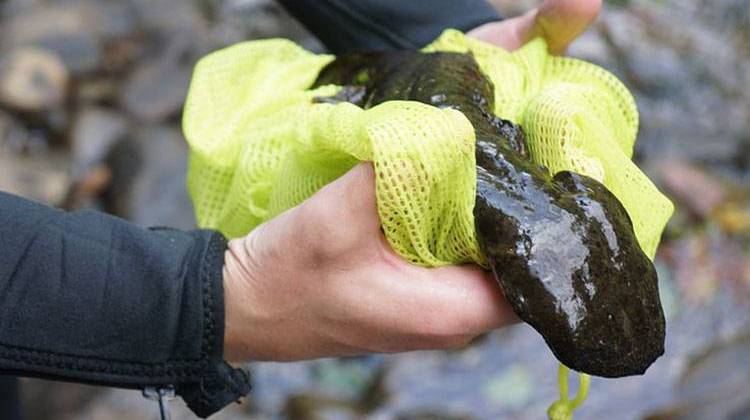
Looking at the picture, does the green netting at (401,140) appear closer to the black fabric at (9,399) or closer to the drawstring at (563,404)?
the drawstring at (563,404)

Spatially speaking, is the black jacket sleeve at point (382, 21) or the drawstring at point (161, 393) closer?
the drawstring at point (161, 393)

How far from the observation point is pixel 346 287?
58.7 inches

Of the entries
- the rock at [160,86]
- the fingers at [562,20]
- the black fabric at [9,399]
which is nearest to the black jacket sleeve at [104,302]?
the black fabric at [9,399]

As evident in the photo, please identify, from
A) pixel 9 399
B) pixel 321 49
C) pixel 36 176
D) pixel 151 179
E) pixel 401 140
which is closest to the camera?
pixel 401 140

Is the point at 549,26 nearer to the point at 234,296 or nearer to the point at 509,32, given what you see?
the point at 509,32

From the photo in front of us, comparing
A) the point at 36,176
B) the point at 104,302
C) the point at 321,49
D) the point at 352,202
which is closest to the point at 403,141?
the point at 352,202

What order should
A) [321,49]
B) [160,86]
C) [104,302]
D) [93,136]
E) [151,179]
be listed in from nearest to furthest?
[104,302], [151,179], [93,136], [321,49], [160,86]

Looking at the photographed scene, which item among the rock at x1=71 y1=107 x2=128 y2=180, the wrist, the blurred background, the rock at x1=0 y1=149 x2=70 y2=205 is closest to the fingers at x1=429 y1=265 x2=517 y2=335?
the wrist

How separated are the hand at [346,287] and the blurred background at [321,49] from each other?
2.52 m

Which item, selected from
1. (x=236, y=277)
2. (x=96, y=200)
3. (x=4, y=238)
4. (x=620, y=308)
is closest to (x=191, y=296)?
(x=236, y=277)

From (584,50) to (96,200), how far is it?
3.26 metres

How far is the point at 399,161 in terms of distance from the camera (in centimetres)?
138

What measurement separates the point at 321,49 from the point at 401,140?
4127 mm

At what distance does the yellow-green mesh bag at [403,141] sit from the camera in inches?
55.6
